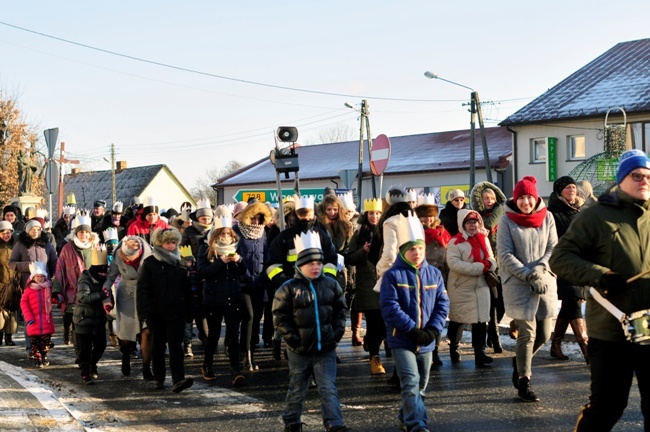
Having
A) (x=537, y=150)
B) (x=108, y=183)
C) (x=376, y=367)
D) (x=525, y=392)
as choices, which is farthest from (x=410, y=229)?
(x=108, y=183)

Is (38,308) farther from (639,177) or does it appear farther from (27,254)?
(639,177)

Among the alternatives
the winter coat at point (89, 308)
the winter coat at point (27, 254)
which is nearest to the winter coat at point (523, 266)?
the winter coat at point (89, 308)

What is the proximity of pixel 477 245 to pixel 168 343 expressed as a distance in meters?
3.45

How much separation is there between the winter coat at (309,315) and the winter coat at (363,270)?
2.63 metres

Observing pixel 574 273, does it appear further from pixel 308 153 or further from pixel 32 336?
pixel 308 153

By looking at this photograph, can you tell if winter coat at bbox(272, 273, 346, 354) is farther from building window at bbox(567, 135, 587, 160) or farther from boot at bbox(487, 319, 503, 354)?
building window at bbox(567, 135, 587, 160)

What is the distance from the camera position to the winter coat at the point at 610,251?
5.49m

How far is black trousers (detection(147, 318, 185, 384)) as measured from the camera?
9.82 meters

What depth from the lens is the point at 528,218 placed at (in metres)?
8.81

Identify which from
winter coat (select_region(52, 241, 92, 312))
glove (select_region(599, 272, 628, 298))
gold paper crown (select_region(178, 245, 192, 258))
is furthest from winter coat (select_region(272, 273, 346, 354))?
winter coat (select_region(52, 241, 92, 312))

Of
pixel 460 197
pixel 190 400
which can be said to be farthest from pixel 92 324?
pixel 460 197

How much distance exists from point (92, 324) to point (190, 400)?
84.2 inches

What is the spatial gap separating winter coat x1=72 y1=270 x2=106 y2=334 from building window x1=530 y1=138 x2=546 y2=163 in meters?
39.7

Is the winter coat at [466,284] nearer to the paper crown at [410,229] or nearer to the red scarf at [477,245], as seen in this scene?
the red scarf at [477,245]
